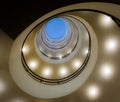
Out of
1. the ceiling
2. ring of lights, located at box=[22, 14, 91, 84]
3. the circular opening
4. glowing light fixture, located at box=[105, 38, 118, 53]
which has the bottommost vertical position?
the ceiling

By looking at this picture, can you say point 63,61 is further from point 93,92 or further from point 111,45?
point 111,45

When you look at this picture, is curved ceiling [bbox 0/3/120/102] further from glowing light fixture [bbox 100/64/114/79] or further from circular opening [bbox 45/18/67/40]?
circular opening [bbox 45/18/67/40]

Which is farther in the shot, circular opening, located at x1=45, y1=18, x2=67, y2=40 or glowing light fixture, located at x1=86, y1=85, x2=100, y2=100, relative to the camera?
circular opening, located at x1=45, y1=18, x2=67, y2=40

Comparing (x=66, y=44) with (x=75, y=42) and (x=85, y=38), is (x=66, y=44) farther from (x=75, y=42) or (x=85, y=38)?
(x=85, y=38)

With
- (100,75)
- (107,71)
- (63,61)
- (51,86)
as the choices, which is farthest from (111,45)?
(63,61)

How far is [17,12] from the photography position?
4555 mm

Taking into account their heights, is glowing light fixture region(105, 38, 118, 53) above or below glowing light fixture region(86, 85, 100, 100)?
above

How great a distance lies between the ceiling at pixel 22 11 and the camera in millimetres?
4426

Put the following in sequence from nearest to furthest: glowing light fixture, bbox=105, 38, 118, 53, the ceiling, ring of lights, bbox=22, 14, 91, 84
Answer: the ceiling → glowing light fixture, bbox=105, 38, 118, 53 → ring of lights, bbox=22, 14, 91, 84

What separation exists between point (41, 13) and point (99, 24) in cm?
295

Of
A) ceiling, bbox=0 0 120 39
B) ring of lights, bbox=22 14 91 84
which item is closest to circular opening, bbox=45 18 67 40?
ring of lights, bbox=22 14 91 84

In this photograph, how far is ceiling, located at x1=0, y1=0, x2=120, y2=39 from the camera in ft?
14.5

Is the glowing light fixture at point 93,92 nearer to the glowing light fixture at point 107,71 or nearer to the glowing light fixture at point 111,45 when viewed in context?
the glowing light fixture at point 107,71

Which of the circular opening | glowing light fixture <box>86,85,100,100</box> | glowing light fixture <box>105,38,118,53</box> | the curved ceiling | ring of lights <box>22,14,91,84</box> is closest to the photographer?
the curved ceiling
